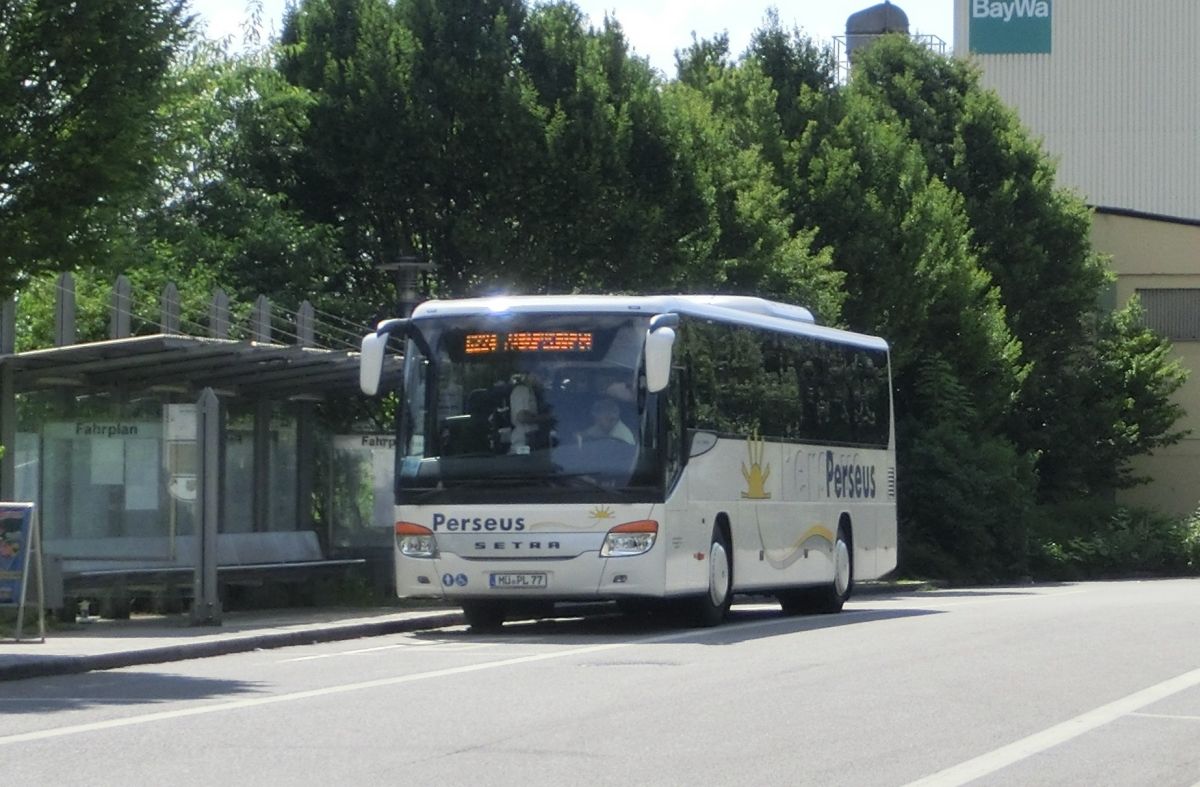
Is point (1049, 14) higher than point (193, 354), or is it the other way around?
point (1049, 14)

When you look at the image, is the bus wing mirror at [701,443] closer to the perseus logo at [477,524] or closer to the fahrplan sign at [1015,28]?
the perseus logo at [477,524]

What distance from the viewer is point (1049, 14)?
7962 centimetres

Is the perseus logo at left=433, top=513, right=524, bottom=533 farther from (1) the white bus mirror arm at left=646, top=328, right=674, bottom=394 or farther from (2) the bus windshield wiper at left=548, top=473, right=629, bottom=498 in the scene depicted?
(1) the white bus mirror arm at left=646, top=328, right=674, bottom=394

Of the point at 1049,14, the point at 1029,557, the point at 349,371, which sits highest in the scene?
the point at 1049,14

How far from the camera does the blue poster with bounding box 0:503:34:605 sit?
17375 millimetres

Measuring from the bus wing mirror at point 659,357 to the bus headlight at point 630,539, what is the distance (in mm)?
1299

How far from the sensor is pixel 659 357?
18.9 metres

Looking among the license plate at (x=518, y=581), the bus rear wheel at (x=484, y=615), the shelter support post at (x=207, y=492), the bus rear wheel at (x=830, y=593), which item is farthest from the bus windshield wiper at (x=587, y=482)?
the bus rear wheel at (x=830, y=593)

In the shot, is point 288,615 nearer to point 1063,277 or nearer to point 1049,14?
point 1063,277

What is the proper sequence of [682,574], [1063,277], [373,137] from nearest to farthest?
1. [682,574]
2. [373,137]
3. [1063,277]

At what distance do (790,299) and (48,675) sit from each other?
22960mm

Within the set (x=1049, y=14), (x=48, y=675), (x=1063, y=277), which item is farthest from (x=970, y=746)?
(x=1049, y=14)

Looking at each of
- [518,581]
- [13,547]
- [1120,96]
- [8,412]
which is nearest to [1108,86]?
[1120,96]

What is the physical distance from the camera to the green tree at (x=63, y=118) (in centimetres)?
1609
